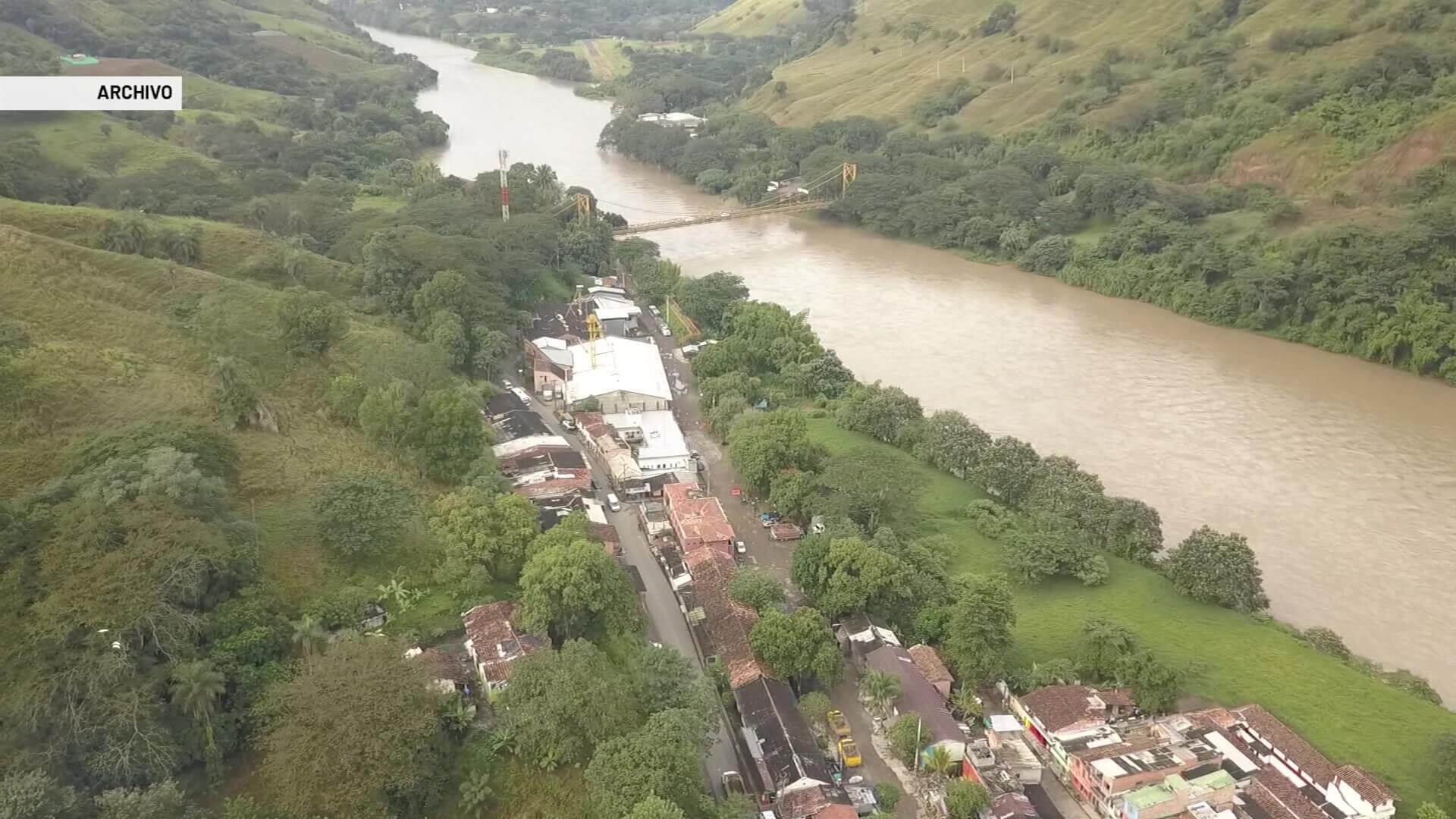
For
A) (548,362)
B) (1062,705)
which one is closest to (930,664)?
(1062,705)

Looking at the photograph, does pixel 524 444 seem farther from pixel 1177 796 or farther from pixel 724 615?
pixel 1177 796

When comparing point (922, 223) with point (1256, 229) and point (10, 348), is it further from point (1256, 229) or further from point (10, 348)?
point (10, 348)

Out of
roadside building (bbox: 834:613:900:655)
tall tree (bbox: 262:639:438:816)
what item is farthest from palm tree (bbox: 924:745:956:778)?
tall tree (bbox: 262:639:438:816)

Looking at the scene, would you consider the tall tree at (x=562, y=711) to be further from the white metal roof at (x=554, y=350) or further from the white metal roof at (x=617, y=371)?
the white metal roof at (x=554, y=350)

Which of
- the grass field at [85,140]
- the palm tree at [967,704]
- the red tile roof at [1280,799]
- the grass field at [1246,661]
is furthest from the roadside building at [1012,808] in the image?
the grass field at [85,140]

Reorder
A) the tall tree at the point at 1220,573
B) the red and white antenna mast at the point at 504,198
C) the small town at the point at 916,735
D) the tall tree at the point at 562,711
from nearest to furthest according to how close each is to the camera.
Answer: the tall tree at the point at 562,711 → the small town at the point at 916,735 → the tall tree at the point at 1220,573 → the red and white antenna mast at the point at 504,198

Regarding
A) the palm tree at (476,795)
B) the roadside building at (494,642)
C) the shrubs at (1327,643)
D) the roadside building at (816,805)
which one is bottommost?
the palm tree at (476,795)

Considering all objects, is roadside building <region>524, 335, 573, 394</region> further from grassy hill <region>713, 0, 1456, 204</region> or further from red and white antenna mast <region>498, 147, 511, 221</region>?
grassy hill <region>713, 0, 1456, 204</region>
